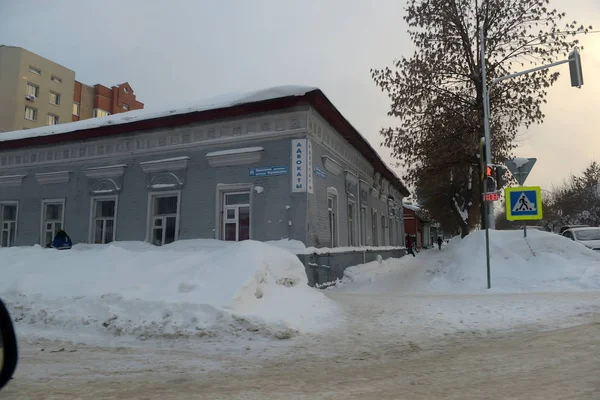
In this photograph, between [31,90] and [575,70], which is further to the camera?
[31,90]

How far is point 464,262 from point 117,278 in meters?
10.3

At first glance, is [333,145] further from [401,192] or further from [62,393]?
[401,192]

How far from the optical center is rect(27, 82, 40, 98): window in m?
42.3

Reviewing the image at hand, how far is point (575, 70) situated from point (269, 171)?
10.0 meters

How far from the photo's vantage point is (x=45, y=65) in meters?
44.6

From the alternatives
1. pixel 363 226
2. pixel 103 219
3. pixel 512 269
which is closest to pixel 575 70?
pixel 512 269

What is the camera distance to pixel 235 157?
41.9ft

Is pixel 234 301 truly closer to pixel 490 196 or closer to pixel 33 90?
pixel 490 196

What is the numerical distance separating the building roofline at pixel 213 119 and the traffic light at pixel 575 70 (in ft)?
23.3

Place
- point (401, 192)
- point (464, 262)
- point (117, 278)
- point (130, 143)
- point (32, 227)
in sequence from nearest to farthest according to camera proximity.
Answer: point (117, 278)
point (464, 262)
point (130, 143)
point (32, 227)
point (401, 192)

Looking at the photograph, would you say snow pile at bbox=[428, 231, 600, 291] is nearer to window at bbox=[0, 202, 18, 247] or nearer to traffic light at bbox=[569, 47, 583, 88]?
traffic light at bbox=[569, 47, 583, 88]

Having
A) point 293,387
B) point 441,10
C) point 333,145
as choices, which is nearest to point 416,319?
point 293,387

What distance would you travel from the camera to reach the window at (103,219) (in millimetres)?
14672

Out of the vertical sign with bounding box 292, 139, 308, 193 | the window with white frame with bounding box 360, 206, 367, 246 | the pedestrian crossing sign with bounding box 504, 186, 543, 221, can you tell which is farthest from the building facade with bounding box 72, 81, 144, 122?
the pedestrian crossing sign with bounding box 504, 186, 543, 221
